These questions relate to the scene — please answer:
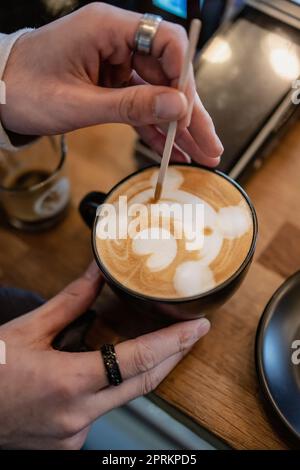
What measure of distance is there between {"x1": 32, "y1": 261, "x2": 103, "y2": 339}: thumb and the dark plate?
0.24 metres

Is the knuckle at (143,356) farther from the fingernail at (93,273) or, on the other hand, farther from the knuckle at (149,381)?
the fingernail at (93,273)

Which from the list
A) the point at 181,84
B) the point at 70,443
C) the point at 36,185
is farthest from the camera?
the point at 36,185

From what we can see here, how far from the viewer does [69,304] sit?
690mm

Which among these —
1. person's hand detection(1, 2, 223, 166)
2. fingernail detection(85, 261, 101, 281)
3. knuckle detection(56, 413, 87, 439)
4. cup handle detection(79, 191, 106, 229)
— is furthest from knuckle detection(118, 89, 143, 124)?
knuckle detection(56, 413, 87, 439)

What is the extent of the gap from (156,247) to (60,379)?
0.20m

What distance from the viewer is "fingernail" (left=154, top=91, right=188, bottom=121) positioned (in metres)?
0.55

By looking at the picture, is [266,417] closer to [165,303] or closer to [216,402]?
[216,402]

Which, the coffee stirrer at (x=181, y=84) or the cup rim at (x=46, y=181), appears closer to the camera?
the coffee stirrer at (x=181, y=84)

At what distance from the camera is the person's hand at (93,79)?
1.91ft

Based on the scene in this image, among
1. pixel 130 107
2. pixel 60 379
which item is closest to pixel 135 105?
pixel 130 107

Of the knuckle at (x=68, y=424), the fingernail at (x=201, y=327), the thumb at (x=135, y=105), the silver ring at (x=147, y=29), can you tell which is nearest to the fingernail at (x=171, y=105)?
the thumb at (x=135, y=105)

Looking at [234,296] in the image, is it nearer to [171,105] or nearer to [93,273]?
[93,273]

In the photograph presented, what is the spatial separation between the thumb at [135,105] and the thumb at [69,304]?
231mm

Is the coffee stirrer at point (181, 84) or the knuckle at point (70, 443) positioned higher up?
the coffee stirrer at point (181, 84)
